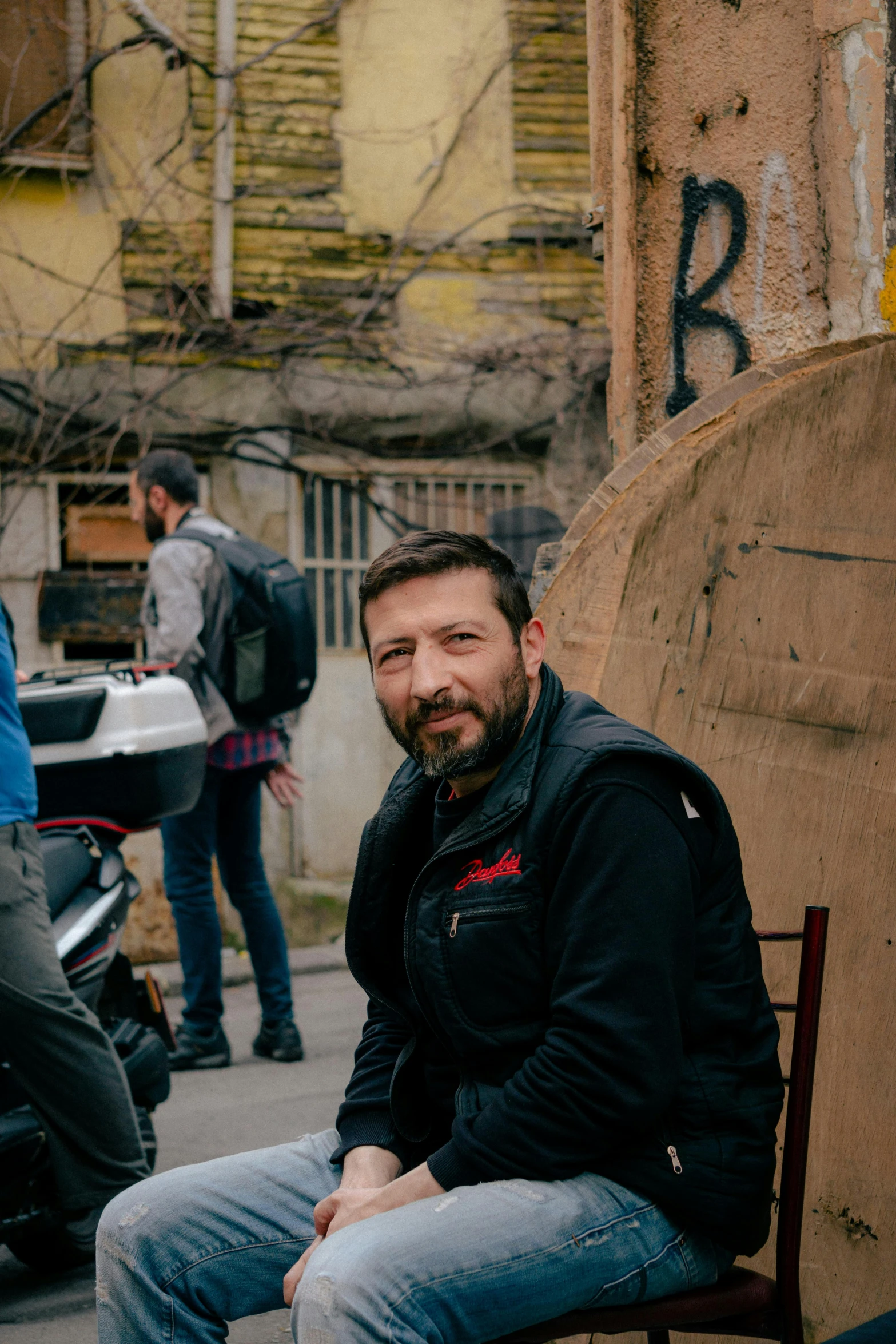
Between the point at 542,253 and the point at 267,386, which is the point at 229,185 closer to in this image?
the point at 267,386

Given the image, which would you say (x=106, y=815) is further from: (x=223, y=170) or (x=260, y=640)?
(x=223, y=170)

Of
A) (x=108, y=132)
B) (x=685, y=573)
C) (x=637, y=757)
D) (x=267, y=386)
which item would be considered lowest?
(x=637, y=757)

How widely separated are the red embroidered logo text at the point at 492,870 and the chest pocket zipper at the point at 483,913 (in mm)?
38

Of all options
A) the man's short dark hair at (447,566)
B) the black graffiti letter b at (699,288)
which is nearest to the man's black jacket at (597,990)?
the man's short dark hair at (447,566)

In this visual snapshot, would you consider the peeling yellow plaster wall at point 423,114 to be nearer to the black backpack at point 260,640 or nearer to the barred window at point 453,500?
the barred window at point 453,500

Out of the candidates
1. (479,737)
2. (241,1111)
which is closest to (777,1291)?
(479,737)

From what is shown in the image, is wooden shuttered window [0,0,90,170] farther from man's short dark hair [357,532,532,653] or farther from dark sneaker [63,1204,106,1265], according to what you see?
man's short dark hair [357,532,532,653]

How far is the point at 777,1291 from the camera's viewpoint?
5.85 ft

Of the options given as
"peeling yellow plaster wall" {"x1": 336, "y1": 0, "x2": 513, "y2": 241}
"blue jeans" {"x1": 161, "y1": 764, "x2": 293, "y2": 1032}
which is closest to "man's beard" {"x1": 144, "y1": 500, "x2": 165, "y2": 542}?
"blue jeans" {"x1": 161, "y1": 764, "x2": 293, "y2": 1032}

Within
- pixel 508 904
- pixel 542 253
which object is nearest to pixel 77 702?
pixel 508 904

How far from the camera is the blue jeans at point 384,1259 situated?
1619 mm

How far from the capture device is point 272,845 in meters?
7.97

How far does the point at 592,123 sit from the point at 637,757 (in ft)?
7.61

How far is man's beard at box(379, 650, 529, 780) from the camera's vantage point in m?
1.96
